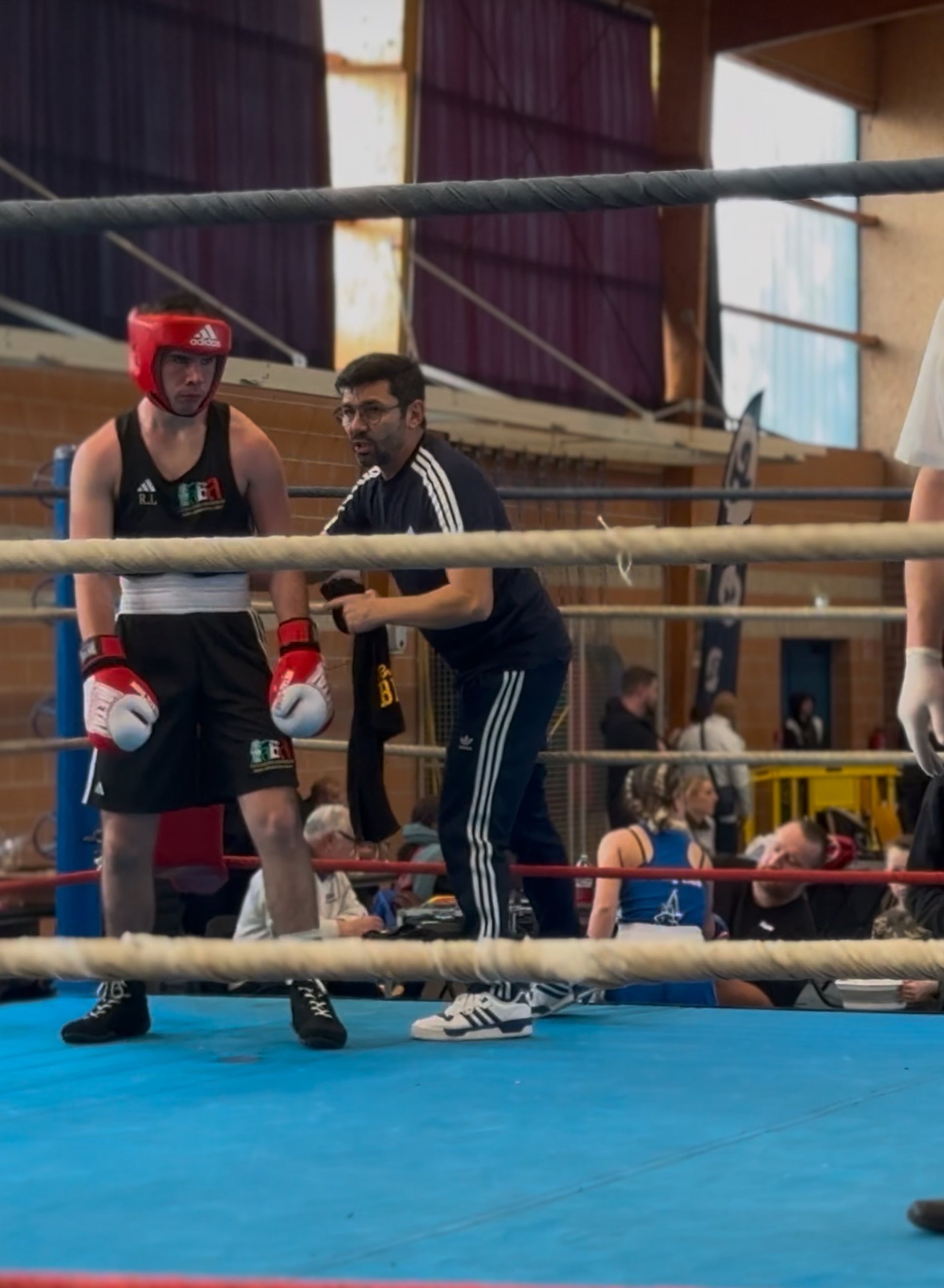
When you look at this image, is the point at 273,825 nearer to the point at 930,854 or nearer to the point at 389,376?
the point at 389,376

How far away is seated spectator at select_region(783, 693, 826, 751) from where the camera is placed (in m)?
12.6

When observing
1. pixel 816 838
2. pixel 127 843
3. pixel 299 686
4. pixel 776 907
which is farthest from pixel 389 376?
pixel 816 838

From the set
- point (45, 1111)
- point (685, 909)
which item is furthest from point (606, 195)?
point (685, 909)

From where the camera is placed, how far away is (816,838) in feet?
17.1

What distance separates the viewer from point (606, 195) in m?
1.58

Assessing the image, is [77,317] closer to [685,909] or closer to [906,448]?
[685,909]

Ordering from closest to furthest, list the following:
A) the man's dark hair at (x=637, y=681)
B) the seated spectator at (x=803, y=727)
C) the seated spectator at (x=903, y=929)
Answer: the seated spectator at (x=903, y=929) → the man's dark hair at (x=637, y=681) → the seated spectator at (x=803, y=727)

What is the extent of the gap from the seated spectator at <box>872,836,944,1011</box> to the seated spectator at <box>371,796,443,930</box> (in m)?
1.24

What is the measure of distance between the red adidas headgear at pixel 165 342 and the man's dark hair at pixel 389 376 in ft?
0.59

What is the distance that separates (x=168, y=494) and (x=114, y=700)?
39 centimetres

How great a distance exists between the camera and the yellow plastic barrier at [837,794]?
33.7 ft

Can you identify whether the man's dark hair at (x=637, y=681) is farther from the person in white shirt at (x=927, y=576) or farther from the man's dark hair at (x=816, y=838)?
the person in white shirt at (x=927, y=576)

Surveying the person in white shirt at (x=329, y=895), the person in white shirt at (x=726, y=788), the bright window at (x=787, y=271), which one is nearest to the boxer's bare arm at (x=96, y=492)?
the person in white shirt at (x=329, y=895)

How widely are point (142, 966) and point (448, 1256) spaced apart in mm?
517
